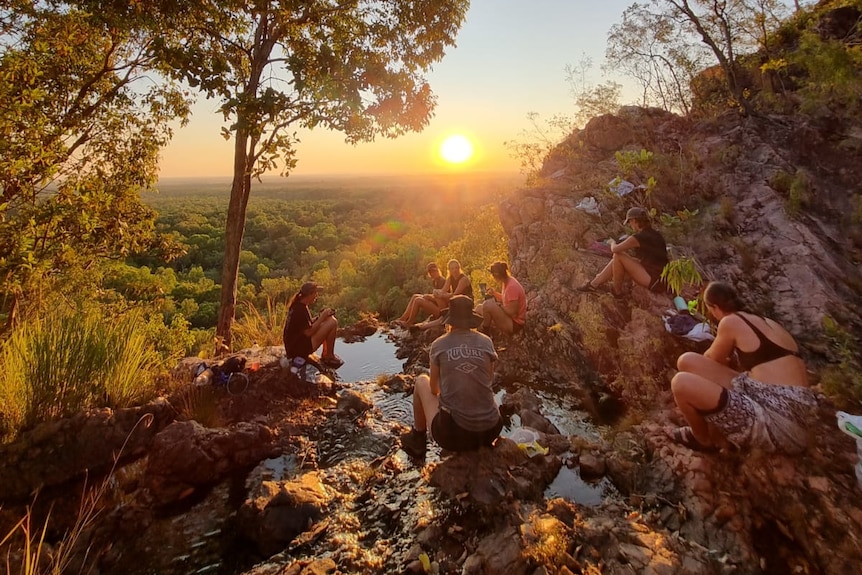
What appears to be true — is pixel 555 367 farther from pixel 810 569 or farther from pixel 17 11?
pixel 17 11

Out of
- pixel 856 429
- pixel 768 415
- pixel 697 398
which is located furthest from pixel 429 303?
pixel 856 429

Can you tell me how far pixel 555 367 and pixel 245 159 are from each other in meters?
6.38

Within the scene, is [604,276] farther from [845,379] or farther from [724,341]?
[724,341]

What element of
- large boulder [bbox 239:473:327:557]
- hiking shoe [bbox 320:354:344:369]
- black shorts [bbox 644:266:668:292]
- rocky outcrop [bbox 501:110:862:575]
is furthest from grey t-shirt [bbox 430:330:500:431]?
hiking shoe [bbox 320:354:344:369]

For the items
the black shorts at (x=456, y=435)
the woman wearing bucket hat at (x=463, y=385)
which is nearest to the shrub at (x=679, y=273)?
the woman wearing bucket hat at (x=463, y=385)

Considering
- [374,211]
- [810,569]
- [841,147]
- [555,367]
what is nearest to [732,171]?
[841,147]

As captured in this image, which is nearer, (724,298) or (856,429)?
(856,429)

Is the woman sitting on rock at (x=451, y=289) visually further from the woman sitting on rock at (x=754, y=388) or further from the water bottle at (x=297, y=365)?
the woman sitting on rock at (x=754, y=388)

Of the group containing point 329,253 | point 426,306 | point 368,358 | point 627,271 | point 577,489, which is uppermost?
point 627,271

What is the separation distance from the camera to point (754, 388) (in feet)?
10.5

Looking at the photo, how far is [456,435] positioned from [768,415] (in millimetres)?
2516

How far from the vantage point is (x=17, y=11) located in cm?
469

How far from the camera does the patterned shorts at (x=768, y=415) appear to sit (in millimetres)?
3125

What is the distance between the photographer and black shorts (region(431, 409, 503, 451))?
3.78 meters
